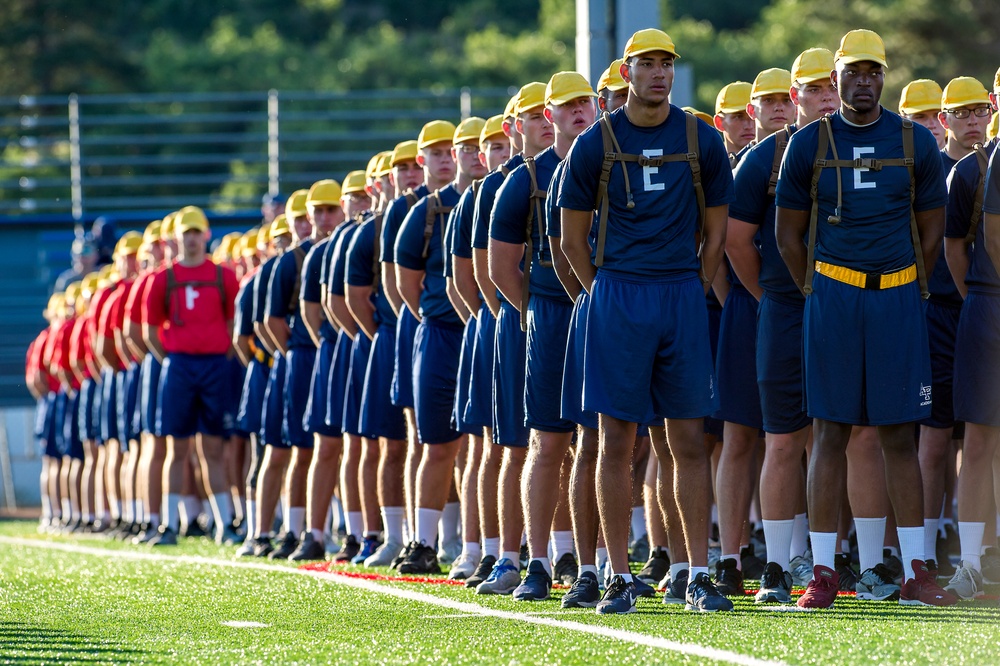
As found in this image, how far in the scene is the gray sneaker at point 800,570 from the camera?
29.7ft

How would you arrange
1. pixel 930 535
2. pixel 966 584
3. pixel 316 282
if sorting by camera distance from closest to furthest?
pixel 966 584 < pixel 930 535 < pixel 316 282

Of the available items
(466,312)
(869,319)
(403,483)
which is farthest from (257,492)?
(869,319)

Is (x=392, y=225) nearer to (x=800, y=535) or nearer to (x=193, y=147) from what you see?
(x=800, y=535)

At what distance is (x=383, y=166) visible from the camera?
489 inches

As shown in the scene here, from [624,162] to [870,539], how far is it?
1.96m

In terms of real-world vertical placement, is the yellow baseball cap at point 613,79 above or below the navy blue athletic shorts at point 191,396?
above

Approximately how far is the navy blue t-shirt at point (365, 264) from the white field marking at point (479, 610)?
1.67m

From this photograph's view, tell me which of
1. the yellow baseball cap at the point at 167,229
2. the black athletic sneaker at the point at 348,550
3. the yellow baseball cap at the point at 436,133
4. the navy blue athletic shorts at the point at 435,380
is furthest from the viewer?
the yellow baseball cap at the point at 167,229

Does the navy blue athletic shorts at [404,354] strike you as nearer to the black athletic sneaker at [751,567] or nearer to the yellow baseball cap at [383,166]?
the yellow baseball cap at [383,166]

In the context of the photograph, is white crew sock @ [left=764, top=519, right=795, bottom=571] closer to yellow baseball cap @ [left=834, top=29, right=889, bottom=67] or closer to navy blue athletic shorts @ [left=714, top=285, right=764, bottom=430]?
navy blue athletic shorts @ [left=714, top=285, right=764, bottom=430]

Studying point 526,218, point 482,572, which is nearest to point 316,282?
point 482,572

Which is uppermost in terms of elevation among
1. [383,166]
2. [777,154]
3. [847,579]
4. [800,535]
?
[383,166]

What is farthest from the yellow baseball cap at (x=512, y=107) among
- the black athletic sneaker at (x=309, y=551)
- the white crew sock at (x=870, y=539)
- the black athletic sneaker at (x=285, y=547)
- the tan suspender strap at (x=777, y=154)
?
the black athletic sneaker at (x=285, y=547)

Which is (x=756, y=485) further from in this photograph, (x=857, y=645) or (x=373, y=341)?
(x=857, y=645)
